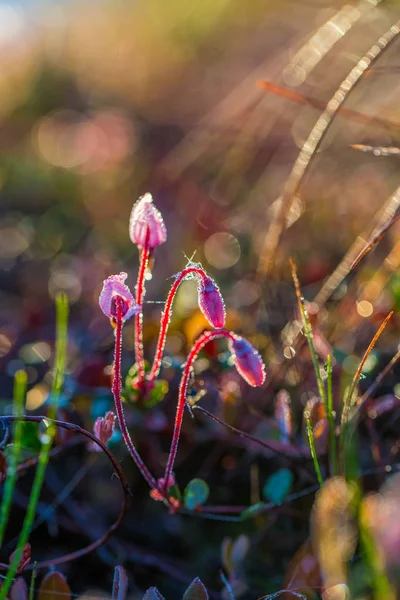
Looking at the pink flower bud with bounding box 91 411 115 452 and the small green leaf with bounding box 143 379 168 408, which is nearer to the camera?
the pink flower bud with bounding box 91 411 115 452

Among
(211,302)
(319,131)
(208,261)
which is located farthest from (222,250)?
(211,302)

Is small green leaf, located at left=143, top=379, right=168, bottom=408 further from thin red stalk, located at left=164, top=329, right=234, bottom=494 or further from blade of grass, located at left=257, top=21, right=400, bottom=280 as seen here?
blade of grass, located at left=257, top=21, right=400, bottom=280

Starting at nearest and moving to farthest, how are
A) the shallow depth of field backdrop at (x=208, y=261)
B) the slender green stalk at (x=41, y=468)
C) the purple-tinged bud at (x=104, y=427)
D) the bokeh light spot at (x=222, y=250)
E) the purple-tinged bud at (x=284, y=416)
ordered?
the slender green stalk at (x=41, y=468) → the purple-tinged bud at (x=104, y=427) → the purple-tinged bud at (x=284, y=416) → the shallow depth of field backdrop at (x=208, y=261) → the bokeh light spot at (x=222, y=250)

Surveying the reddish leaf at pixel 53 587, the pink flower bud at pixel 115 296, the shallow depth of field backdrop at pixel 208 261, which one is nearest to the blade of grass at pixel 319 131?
the shallow depth of field backdrop at pixel 208 261

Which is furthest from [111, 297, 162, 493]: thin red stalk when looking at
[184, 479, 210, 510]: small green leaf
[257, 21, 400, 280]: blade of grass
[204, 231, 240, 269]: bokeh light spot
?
[204, 231, 240, 269]: bokeh light spot

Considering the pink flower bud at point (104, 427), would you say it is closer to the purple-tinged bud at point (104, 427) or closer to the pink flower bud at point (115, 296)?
the purple-tinged bud at point (104, 427)

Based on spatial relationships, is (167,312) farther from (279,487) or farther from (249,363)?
(279,487)
